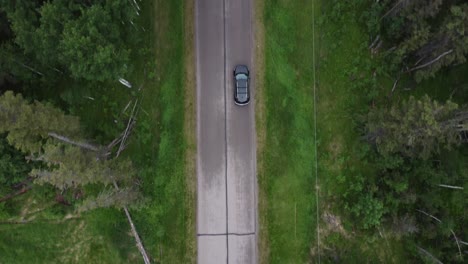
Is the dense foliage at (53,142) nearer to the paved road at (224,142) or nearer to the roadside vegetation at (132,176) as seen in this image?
the roadside vegetation at (132,176)

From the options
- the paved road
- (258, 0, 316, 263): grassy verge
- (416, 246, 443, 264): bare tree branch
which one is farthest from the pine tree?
the paved road

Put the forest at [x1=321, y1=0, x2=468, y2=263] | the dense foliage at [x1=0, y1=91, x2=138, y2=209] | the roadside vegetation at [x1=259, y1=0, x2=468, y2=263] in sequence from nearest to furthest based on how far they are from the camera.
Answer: the dense foliage at [x1=0, y1=91, x2=138, y2=209], the forest at [x1=321, y1=0, x2=468, y2=263], the roadside vegetation at [x1=259, y1=0, x2=468, y2=263]

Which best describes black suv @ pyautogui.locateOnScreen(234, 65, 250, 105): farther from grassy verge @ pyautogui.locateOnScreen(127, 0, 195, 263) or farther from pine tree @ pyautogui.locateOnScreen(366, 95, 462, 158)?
pine tree @ pyautogui.locateOnScreen(366, 95, 462, 158)

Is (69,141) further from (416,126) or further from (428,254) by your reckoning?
(428,254)

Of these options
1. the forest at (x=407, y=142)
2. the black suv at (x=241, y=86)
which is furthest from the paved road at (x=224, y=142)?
the forest at (x=407, y=142)

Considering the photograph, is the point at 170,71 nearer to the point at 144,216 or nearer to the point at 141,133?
the point at 141,133

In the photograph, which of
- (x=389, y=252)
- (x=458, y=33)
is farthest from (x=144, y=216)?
(x=458, y=33)
